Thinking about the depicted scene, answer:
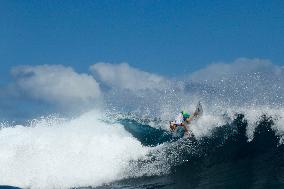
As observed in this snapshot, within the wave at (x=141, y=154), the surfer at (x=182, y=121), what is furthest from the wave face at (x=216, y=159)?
the surfer at (x=182, y=121)

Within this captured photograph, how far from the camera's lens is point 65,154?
17781 mm

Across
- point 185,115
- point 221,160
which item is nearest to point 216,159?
point 221,160

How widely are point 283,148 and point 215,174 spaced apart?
489cm

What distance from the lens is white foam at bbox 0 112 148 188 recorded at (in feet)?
53.5

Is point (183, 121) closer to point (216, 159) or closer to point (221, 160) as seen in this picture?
point (216, 159)

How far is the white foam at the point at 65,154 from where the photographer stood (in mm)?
16312

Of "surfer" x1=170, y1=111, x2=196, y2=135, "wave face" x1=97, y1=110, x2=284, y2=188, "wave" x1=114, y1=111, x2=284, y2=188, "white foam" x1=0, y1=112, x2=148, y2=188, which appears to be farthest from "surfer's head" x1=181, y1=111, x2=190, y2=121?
"white foam" x1=0, y1=112, x2=148, y2=188

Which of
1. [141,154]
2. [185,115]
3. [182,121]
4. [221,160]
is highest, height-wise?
[185,115]

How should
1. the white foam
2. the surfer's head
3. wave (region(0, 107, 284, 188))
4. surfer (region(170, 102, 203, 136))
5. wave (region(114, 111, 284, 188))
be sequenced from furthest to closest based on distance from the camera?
the surfer's head → surfer (region(170, 102, 203, 136)) → the white foam → wave (region(0, 107, 284, 188)) → wave (region(114, 111, 284, 188))

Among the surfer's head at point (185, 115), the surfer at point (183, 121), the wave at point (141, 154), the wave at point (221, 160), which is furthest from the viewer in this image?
the surfer's head at point (185, 115)

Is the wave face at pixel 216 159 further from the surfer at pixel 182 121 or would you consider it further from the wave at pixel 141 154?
the surfer at pixel 182 121

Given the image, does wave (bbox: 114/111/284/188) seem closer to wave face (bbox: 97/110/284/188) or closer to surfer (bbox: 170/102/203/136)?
wave face (bbox: 97/110/284/188)

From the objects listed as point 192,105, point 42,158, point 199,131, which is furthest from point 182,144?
point 192,105

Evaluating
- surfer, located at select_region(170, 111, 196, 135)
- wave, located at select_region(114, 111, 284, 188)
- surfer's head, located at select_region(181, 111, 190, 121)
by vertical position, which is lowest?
wave, located at select_region(114, 111, 284, 188)
